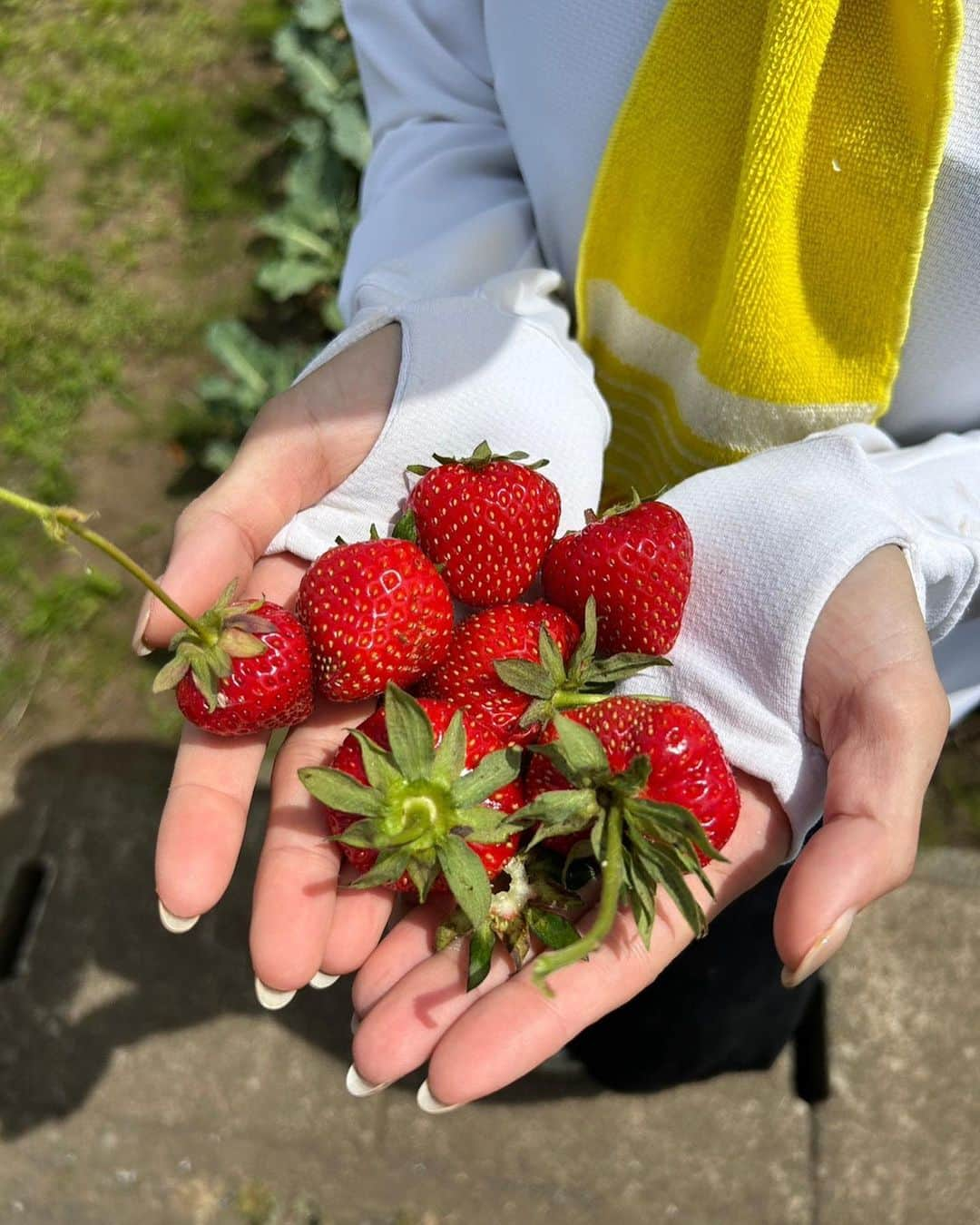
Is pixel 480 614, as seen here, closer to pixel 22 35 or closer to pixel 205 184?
pixel 205 184

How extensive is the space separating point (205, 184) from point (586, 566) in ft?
7.68

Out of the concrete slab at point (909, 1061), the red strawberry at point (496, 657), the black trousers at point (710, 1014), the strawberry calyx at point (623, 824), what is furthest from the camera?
the concrete slab at point (909, 1061)

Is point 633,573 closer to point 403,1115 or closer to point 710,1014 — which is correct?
point 710,1014

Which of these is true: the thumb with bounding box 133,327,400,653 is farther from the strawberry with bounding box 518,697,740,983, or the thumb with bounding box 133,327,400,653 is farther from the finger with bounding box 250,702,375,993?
the strawberry with bounding box 518,697,740,983

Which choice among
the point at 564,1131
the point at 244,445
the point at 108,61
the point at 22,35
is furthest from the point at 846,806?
the point at 22,35

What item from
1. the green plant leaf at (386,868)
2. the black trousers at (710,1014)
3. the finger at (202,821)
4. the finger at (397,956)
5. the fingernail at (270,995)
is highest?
the green plant leaf at (386,868)

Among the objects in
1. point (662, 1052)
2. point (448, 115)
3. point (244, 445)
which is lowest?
point (662, 1052)

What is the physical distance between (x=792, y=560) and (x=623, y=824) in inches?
17.4

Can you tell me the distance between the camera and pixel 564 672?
1379mm

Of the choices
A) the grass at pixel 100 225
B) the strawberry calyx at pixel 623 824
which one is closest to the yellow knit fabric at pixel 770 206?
the strawberry calyx at pixel 623 824

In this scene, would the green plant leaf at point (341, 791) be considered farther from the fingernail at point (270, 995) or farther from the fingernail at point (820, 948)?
the fingernail at point (820, 948)

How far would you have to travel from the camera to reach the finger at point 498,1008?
1.22m

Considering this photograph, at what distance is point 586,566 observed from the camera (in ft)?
4.72

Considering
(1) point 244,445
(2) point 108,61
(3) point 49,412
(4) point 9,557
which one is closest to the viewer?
(1) point 244,445
